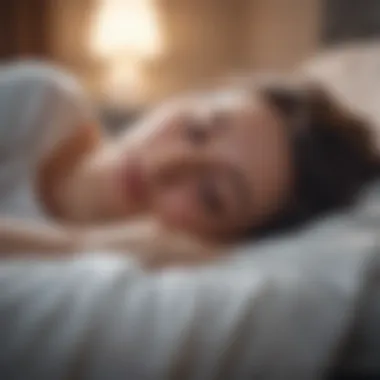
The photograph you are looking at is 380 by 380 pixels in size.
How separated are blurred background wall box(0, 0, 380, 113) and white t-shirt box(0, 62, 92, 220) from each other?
0.96 m

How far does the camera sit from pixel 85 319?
0.36 metres

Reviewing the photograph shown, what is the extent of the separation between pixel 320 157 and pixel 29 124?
1.13 ft

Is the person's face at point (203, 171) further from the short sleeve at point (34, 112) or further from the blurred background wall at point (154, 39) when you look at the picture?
the blurred background wall at point (154, 39)

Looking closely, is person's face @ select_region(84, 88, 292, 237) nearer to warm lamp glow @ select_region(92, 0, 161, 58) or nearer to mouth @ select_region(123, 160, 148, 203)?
mouth @ select_region(123, 160, 148, 203)

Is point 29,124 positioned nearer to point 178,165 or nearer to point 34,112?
point 34,112

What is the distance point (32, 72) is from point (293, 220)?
37 centimetres

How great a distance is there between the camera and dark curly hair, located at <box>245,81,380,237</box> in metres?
0.82

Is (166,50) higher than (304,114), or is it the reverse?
(166,50)

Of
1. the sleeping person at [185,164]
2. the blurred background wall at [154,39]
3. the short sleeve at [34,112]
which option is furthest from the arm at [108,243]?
the blurred background wall at [154,39]

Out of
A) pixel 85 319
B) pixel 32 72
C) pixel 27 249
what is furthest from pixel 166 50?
pixel 85 319

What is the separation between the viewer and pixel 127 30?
2.12 meters

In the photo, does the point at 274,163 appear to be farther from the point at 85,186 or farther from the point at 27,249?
the point at 27,249

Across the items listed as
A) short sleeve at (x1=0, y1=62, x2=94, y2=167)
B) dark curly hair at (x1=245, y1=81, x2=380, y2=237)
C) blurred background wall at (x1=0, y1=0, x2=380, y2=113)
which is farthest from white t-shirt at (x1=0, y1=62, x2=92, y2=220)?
blurred background wall at (x1=0, y1=0, x2=380, y2=113)

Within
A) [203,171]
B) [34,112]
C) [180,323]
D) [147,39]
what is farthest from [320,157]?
[147,39]
